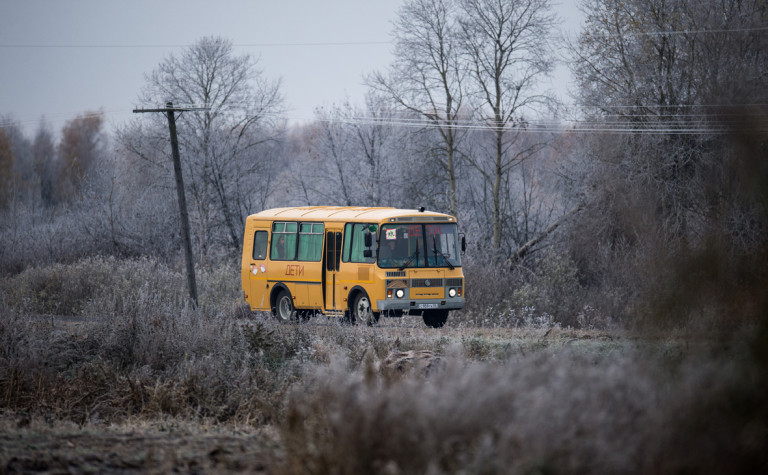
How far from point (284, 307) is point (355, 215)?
11.4 ft

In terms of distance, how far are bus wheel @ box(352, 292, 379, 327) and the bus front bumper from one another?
320mm

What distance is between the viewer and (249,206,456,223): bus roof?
2061cm

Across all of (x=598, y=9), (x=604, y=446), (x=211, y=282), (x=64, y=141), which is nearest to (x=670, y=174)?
(x=598, y=9)

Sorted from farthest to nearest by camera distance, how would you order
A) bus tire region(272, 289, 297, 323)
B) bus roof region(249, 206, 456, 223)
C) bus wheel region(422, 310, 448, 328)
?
bus tire region(272, 289, 297, 323) < bus wheel region(422, 310, 448, 328) < bus roof region(249, 206, 456, 223)

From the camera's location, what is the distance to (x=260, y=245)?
2400cm

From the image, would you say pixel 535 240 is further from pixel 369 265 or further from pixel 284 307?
pixel 369 265

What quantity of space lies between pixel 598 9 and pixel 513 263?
1050 centimetres

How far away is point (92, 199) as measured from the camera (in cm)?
4791

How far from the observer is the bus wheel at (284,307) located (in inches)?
893

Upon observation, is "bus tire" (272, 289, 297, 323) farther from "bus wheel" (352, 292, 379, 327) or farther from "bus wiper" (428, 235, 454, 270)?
"bus wiper" (428, 235, 454, 270)

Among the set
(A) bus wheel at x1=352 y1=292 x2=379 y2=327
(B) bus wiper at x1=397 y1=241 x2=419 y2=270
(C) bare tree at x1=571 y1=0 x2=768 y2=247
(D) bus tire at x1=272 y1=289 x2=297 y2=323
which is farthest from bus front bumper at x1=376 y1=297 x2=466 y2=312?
(C) bare tree at x1=571 y1=0 x2=768 y2=247

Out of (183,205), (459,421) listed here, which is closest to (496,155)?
(183,205)

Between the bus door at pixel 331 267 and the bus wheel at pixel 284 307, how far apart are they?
1385mm

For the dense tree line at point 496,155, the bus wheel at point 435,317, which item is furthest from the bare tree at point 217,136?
the bus wheel at point 435,317
